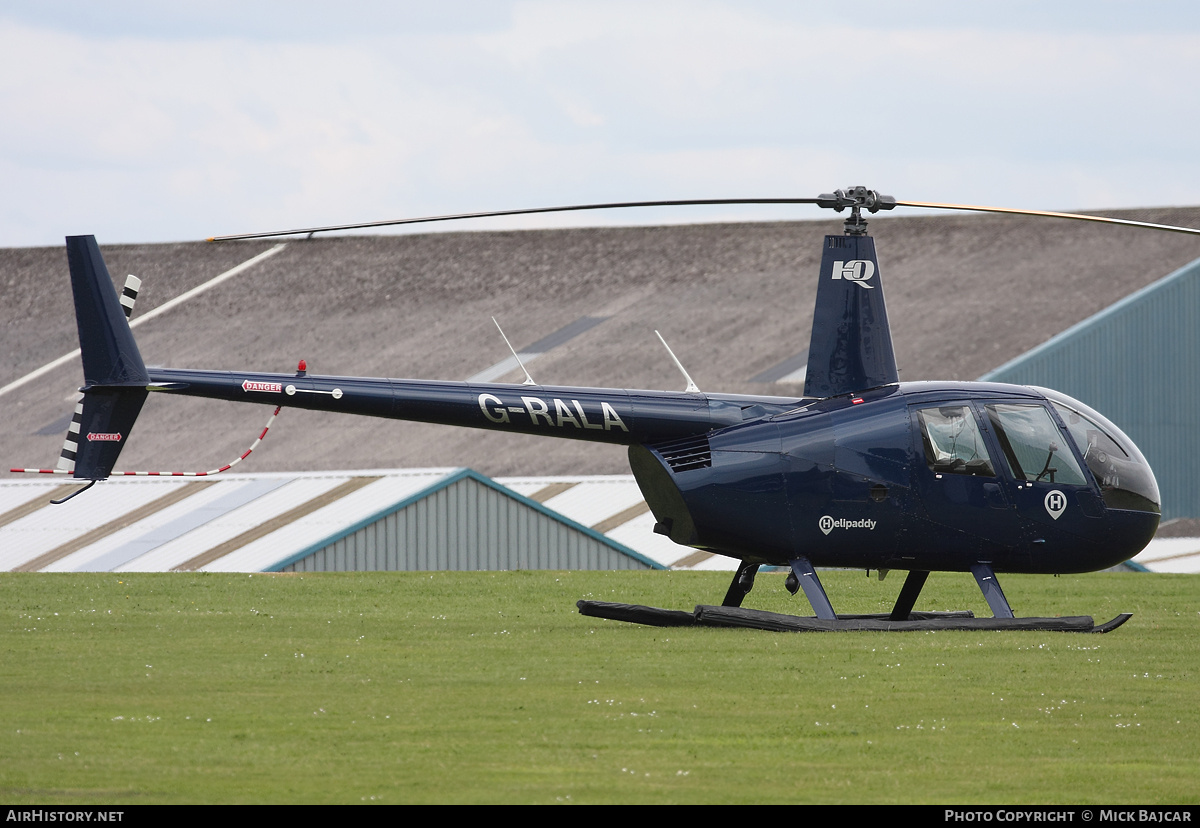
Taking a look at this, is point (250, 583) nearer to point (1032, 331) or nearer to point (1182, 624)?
point (1182, 624)

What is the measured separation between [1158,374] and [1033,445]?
20070mm

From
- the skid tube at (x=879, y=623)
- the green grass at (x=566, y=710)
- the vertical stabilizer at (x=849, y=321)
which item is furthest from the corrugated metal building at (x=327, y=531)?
the vertical stabilizer at (x=849, y=321)

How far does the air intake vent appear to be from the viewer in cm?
1889

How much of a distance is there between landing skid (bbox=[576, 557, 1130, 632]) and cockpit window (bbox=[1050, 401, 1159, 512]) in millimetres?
1401

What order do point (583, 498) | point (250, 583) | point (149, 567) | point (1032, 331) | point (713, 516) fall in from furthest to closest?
1. point (1032, 331)
2. point (583, 498)
3. point (149, 567)
4. point (250, 583)
5. point (713, 516)

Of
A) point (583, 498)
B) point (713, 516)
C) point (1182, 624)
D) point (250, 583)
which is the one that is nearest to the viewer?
point (713, 516)

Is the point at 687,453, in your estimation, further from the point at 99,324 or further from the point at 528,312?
the point at 528,312

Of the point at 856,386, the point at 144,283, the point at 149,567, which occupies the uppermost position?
the point at 144,283

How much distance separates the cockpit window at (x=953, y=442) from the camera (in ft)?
61.0

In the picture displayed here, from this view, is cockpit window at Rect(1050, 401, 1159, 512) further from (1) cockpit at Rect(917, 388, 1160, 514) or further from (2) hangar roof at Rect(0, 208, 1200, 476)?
(2) hangar roof at Rect(0, 208, 1200, 476)

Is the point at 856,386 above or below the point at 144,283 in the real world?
below
